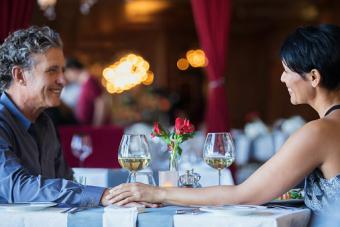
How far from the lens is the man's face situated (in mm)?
2645

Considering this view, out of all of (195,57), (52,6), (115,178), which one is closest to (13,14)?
(115,178)

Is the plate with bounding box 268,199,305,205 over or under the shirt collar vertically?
under

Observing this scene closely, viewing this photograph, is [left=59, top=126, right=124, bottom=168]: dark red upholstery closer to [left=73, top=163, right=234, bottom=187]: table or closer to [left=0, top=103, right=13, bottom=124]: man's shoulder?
[left=73, top=163, right=234, bottom=187]: table

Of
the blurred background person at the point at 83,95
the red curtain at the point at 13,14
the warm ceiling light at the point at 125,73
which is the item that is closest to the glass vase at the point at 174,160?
the red curtain at the point at 13,14

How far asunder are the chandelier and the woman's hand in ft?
25.9

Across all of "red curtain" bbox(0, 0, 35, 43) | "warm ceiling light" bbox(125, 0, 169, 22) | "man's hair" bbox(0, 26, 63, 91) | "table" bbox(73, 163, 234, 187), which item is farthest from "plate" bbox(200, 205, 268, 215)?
"warm ceiling light" bbox(125, 0, 169, 22)

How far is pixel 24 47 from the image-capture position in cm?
263

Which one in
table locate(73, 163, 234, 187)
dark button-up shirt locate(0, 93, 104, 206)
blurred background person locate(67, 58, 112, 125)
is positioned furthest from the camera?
blurred background person locate(67, 58, 112, 125)

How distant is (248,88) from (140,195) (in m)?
14.3

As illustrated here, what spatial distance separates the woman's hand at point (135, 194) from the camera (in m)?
2.07

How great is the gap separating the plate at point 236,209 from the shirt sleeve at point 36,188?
40 centimetres

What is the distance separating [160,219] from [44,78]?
1.02 m

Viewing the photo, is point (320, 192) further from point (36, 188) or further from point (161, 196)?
point (36, 188)

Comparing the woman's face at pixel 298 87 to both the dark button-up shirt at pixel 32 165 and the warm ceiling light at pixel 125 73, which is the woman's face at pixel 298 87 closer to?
the dark button-up shirt at pixel 32 165
